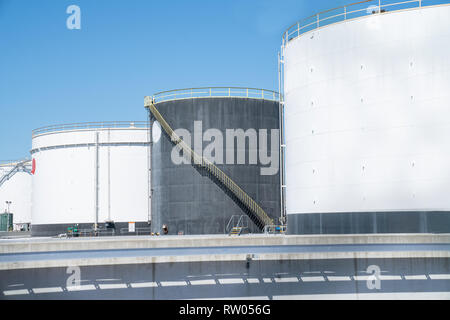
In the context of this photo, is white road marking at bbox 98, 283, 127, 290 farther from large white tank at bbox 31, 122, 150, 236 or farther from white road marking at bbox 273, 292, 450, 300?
large white tank at bbox 31, 122, 150, 236

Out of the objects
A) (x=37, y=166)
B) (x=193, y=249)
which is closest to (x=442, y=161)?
(x=193, y=249)

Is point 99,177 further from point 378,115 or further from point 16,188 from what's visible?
point 378,115

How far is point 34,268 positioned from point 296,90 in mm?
15104

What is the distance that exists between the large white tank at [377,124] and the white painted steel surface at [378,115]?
0.04 meters

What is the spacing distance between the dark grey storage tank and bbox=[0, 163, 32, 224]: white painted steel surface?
25.0 m

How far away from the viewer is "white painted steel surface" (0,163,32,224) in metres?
55.6

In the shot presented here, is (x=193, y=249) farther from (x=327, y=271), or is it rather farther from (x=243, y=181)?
(x=243, y=181)

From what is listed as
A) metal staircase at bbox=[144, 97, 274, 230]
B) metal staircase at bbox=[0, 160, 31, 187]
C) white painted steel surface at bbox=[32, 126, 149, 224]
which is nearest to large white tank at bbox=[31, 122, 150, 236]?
white painted steel surface at bbox=[32, 126, 149, 224]

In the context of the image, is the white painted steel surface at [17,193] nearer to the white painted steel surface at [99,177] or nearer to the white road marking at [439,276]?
the white painted steel surface at [99,177]

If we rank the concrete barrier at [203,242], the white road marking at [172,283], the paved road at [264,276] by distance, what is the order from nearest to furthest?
the paved road at [264,276] < the white road marking at [172,283] < the concrete barrier at [203,242]

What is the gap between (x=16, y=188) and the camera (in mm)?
55688

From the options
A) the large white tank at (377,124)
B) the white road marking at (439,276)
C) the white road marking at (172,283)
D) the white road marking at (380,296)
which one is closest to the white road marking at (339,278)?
the white road marking at (380,296)

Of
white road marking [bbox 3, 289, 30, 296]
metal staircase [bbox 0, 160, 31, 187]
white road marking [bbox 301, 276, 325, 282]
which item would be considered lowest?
white road marking [bbox 301, 276, 325, 282]

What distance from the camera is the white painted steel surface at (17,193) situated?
5556cm
